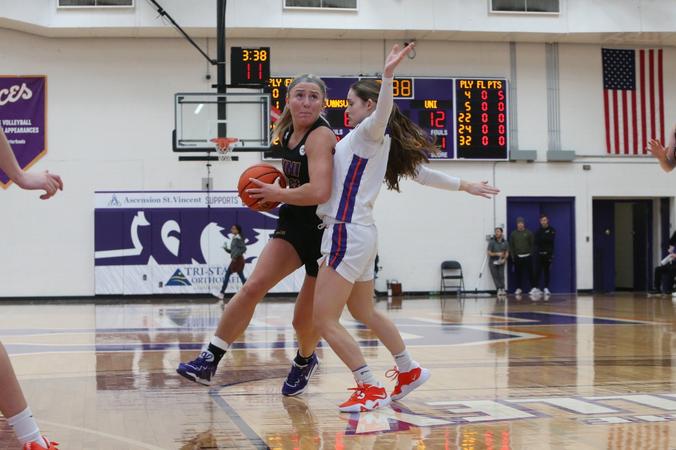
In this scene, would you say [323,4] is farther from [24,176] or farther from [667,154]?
[24,176]

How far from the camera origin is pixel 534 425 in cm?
445

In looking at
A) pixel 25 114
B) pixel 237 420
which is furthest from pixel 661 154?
pixel 25 114

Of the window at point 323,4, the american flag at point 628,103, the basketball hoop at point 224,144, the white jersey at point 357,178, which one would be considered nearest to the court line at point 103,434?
the white jersey at point 357,178

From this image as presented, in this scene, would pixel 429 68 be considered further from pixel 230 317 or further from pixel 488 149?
pixel 230 317

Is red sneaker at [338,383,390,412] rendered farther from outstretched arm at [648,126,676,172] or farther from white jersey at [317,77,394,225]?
outstretched arm at [648,126,676,172]

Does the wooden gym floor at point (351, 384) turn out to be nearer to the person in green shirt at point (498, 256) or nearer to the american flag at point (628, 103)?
the person in green shirt at point (498, 256)

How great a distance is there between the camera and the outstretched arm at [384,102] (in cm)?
469

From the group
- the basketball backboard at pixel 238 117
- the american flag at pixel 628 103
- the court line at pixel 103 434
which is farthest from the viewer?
the american flag at pixel 628 103

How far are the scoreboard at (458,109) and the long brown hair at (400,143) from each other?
52.5 ft

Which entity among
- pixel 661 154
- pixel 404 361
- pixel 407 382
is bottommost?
pixel 407 382

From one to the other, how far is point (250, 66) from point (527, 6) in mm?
8148

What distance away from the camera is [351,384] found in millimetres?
6113

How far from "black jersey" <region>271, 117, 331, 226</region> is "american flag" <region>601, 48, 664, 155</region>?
61.5 feet

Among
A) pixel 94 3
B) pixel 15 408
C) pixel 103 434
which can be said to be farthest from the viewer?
pixel 94 3
